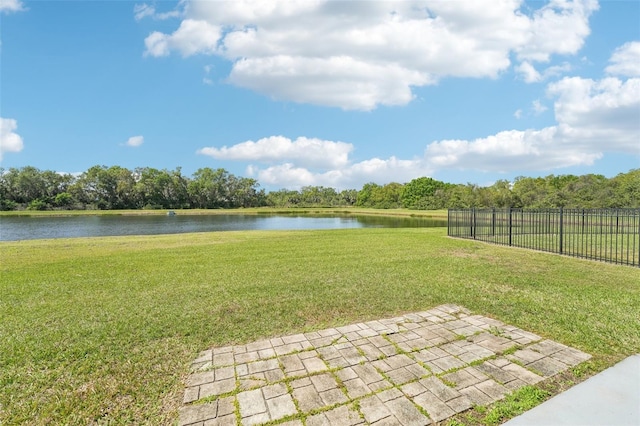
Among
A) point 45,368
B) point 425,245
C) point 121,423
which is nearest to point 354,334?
point 121,423

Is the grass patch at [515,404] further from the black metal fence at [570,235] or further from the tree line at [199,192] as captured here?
the tree line at [199,192]

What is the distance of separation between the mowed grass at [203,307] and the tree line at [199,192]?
38.9 m

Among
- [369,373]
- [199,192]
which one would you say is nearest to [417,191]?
[199,192]

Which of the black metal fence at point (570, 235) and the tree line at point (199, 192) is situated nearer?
the black metal fence at point (570, 235)

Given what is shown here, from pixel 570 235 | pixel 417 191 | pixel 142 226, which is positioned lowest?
pixel 142 226

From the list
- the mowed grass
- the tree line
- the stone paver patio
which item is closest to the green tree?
the tree line

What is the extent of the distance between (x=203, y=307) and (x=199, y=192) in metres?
71.4

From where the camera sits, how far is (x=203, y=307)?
13.5 feet

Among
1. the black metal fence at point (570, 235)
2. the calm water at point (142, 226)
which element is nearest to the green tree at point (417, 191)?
the calm water at point (142, 226)

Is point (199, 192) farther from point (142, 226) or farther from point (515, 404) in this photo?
point (515, 404)

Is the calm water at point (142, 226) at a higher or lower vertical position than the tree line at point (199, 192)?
lower

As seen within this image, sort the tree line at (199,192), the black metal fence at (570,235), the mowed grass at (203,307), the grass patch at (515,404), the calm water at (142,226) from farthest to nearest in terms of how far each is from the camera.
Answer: the tree line at (199,192) → the calm water at (142,226) → the black metal fence at (570,235) → the mowed grass at (203,307) → the grass patch at (515,404)

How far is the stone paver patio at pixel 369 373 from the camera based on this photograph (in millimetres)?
2023

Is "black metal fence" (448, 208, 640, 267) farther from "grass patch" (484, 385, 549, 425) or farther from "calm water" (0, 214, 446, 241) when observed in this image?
"calm water" (0, 214, 446, 241)
